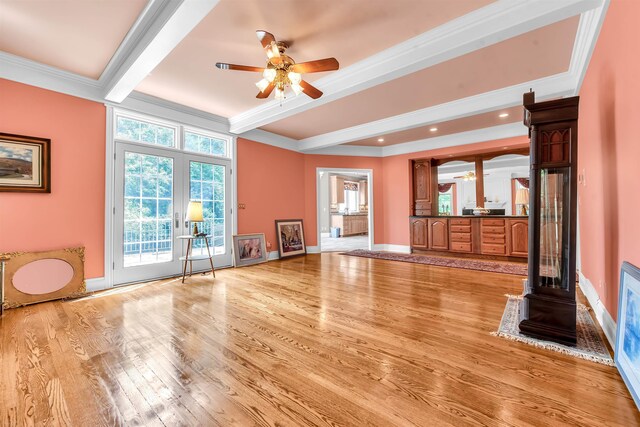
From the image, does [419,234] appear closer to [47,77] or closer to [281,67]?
[281,67]

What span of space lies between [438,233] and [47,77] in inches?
292

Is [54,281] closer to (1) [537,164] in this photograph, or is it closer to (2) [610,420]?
(2) [610,420]

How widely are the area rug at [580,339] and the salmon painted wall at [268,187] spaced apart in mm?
4663

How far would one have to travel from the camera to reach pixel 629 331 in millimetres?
1643

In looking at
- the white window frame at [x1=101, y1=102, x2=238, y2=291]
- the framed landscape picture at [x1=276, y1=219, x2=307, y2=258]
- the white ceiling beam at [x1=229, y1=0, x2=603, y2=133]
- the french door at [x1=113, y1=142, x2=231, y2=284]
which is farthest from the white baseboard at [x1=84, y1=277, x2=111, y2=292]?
the white ceiling beam at [x1=229, y1=0, x2=603, y2=133]

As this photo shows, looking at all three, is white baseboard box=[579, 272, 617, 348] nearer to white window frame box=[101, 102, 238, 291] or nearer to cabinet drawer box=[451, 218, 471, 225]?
cabinet drawer box=[451, 218, 471, 225]

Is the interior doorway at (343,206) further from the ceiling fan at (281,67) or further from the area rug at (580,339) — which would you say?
the area rug at (580,339)

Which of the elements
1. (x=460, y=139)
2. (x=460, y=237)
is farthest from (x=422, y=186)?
(x=460, y=237)

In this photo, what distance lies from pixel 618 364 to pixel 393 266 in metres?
3.67

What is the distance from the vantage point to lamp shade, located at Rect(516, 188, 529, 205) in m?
5.96

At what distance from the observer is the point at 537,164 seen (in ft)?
7.59

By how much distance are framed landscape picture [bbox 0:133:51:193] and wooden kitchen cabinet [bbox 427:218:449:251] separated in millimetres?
7050

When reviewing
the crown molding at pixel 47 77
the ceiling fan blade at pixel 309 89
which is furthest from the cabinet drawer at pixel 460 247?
the crown molding at pixel 47 77

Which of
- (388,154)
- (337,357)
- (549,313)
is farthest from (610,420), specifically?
(388,154)
